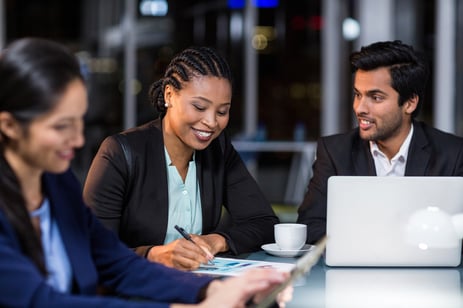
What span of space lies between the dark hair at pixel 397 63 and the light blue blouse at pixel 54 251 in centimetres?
173

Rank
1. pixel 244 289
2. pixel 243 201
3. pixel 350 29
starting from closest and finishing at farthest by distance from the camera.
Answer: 1. pixel 244 289
2. pixel 243 201
3. pixel 350 29

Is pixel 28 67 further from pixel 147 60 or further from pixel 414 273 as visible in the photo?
pixel 147 60

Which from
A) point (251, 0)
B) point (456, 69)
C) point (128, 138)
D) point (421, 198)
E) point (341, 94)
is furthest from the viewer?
point (251, 0)

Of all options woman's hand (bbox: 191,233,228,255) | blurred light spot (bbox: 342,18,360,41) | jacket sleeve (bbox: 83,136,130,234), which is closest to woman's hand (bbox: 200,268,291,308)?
woman's hand (bbox: 191,233,228,255)

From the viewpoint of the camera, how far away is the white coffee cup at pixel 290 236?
2283 millimetres

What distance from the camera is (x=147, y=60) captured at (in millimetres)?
9133

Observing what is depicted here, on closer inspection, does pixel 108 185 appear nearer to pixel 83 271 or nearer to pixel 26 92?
pixel 83 271

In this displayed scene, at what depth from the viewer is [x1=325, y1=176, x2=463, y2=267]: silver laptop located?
2025mm

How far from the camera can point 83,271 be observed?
1533 millimetres

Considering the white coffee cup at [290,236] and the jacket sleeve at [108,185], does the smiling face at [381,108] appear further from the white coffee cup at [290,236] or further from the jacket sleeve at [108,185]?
the jacket sleeve at [108,185]

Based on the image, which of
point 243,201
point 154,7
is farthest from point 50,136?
point 154,7

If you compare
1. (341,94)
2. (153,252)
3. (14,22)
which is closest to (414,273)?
(153,252)

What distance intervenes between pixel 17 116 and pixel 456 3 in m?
6.81

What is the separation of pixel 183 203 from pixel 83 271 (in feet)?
2.95
